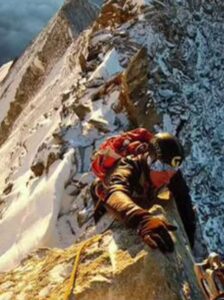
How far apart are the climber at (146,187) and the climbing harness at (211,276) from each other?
0.33 m

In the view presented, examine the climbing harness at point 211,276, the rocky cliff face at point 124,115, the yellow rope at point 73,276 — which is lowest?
the rocky cliff face at point 124,115

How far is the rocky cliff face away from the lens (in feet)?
44.8

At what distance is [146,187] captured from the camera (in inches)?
246

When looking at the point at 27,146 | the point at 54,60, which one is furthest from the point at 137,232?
the point at 54,60

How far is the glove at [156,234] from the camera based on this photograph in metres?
5.31

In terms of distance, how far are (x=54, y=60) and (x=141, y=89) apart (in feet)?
59.4

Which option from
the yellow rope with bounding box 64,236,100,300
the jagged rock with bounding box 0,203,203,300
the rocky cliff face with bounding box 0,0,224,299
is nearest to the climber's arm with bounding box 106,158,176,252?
the jagged rock with bounding box 0,203,203,300

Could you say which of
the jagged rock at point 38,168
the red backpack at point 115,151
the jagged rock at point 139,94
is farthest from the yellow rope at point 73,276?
the jagged rock at point 38,168

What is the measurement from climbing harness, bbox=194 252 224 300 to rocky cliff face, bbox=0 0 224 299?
6.43 metres

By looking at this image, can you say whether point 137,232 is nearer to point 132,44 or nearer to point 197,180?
point 197,180

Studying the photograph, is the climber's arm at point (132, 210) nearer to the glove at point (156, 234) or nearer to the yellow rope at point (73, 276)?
the glove at point (156, 234)

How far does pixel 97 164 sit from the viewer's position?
267 inches

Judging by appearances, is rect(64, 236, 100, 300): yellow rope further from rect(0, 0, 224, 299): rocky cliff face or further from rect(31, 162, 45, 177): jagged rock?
rect(31, 162, 45, 177): jagged rock

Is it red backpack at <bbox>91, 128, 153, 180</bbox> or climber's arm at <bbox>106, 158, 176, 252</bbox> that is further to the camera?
red backpack at <bbox>91, 128, 153, 180</bbox>
